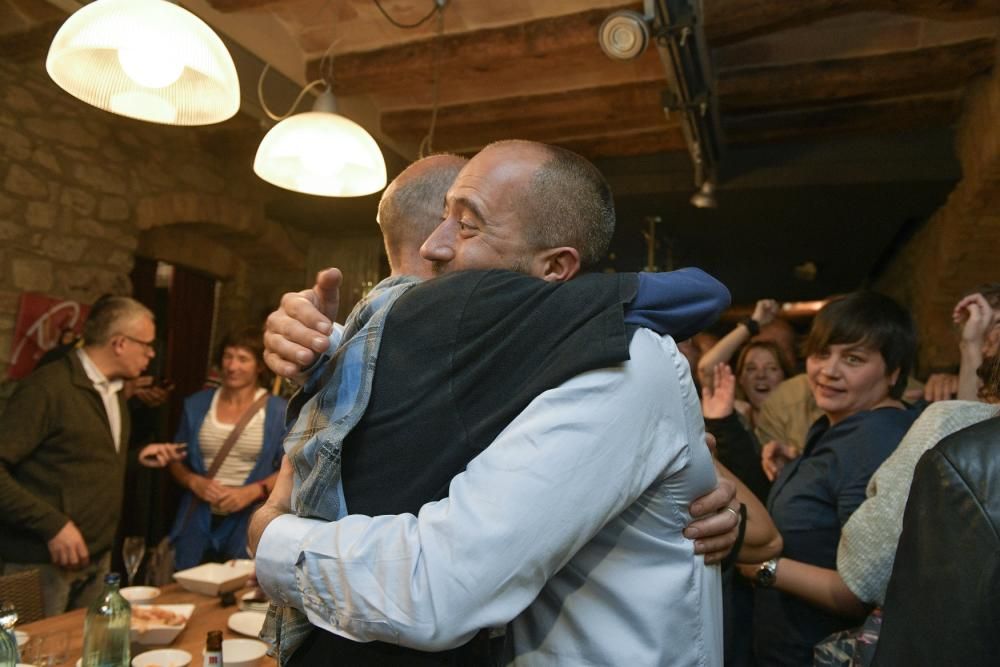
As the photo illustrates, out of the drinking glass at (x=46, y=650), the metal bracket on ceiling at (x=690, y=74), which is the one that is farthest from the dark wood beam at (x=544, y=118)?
the drinking glass at (x=46, y=650)

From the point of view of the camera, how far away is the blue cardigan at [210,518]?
141 inches

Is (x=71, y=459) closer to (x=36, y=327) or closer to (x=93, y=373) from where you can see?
(x=93, y=373)

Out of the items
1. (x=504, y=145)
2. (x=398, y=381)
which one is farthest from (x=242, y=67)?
(x=398, y=381)

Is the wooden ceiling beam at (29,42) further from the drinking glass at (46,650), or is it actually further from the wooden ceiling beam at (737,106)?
the drinking glass at (46,650)

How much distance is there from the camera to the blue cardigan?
11.8ft

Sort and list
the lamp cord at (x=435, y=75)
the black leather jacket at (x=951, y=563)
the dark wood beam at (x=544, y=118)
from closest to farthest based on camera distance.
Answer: the black leather jacket at (x=951, y=563), the lamp cord at (x=435, y=75), the dark wood beam at (x=544, y=118)

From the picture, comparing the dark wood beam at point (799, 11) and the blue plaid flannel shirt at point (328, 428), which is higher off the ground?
the dark wood beam at point (799, 11)

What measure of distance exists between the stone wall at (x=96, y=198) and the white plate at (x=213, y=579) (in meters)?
2.11

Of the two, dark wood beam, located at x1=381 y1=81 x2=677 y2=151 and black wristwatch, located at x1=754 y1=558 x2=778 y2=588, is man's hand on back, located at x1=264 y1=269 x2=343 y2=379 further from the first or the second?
dark wood beam, located at x1=381 y1=81 x2=677 y2=151

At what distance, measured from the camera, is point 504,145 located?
115 cm

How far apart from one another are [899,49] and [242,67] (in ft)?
11.1

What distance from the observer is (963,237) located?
467 cm

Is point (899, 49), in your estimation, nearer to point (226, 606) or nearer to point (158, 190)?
point (226, 606)

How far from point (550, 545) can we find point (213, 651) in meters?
1.15
